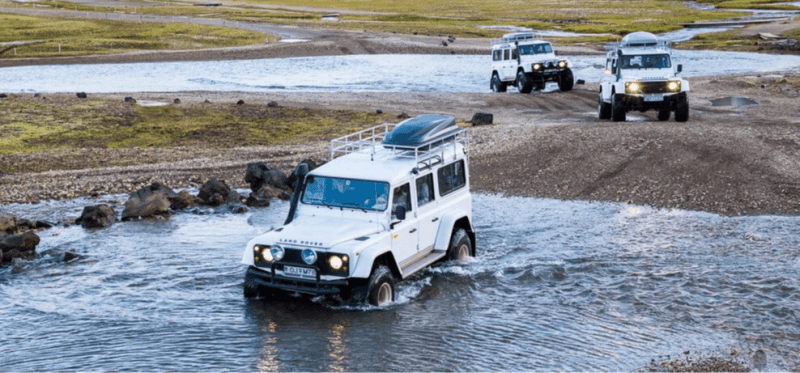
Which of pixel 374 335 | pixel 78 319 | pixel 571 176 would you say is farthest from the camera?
pixel 571 176

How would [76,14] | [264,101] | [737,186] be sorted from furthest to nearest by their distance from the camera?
[76,14] → [264,101] → [737,186]

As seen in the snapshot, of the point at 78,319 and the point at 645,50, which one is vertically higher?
the point at 645,50

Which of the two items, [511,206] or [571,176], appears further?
[571,176]

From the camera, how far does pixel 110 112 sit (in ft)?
134

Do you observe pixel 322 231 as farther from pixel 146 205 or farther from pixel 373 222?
pixel 146 205

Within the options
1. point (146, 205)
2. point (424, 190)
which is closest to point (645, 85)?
point (424, 190)

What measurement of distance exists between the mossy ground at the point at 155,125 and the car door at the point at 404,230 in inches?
705

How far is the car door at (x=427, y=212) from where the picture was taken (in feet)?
54.6

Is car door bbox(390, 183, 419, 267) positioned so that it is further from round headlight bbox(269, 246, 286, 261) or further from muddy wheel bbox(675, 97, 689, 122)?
muddy wheel bbox(675, 97, 689, 122)

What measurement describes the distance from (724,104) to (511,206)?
20.8m

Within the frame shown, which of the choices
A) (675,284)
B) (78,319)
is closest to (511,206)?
(675,284)

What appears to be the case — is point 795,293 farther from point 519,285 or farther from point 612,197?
point 612,197

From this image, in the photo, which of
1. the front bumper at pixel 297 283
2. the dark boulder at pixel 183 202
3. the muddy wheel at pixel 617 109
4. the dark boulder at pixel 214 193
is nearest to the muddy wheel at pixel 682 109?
the muddy wheel at pixel 617 109

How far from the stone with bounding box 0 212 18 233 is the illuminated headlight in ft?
35.6
